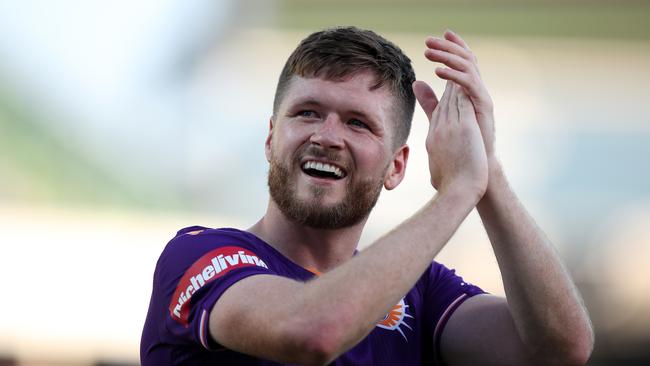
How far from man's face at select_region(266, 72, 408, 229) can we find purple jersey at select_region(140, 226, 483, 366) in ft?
0.62

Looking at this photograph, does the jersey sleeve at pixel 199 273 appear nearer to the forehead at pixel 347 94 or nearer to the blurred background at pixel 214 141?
the forehead at pixel 347 94

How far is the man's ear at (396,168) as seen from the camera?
3.36 m

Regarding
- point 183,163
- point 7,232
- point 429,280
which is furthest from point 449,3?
point 429,280

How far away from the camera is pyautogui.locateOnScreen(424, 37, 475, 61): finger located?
2922 mm

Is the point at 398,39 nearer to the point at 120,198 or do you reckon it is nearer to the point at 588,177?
A: the point at 588,177

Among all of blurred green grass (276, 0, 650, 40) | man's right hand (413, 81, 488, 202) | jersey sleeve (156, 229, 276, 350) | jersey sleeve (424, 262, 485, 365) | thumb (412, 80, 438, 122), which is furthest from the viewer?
blurred green grass (276, 0, 650, 40)

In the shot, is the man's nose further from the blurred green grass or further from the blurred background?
the blurred green grass

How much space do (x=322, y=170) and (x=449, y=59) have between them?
506mm

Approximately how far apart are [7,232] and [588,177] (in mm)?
5743

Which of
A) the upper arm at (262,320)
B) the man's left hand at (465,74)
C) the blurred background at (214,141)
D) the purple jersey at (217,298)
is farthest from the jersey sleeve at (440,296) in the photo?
the blurred background at (214,141)

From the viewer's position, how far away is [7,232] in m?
9.73

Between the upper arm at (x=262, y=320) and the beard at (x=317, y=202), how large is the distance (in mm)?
565

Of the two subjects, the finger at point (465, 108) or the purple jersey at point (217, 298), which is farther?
the finger at point (465, 108)

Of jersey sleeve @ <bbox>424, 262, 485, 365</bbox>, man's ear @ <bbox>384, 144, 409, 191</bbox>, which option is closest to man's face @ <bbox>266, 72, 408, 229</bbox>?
man's ear @ <bbox>384, 144, 409, 191</bbox>
